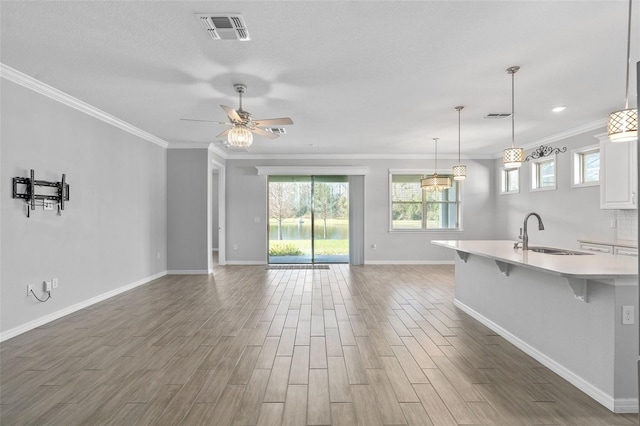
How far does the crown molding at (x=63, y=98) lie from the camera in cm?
345

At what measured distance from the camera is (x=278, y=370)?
9.10 ft

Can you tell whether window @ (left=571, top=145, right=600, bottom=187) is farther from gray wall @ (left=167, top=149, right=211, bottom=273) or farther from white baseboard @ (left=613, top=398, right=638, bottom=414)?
gray wall @ (left=167, top=149, right=211, bottom=273)

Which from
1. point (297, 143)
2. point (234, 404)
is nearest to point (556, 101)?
point (297, 143)

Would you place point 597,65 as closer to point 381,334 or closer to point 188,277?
point 381,334

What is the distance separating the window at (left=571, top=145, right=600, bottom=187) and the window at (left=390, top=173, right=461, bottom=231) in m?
2.75

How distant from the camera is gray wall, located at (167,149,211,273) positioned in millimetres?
7004

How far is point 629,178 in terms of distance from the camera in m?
4.62

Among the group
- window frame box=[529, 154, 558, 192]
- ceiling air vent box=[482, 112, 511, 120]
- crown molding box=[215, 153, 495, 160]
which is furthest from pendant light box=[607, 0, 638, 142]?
crown molding box=[215, 153, 495, 160]

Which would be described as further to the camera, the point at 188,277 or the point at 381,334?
the point at 188,277

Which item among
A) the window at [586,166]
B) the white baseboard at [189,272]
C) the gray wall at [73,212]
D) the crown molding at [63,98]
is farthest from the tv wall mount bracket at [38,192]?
the window at [586,166]

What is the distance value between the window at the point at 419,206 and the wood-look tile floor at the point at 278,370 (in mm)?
3829

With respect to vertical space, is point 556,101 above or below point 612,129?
above

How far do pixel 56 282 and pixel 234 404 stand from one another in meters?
3.18

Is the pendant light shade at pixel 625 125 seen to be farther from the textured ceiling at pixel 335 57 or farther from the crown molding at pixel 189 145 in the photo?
the crown molding at pixel 189 145
